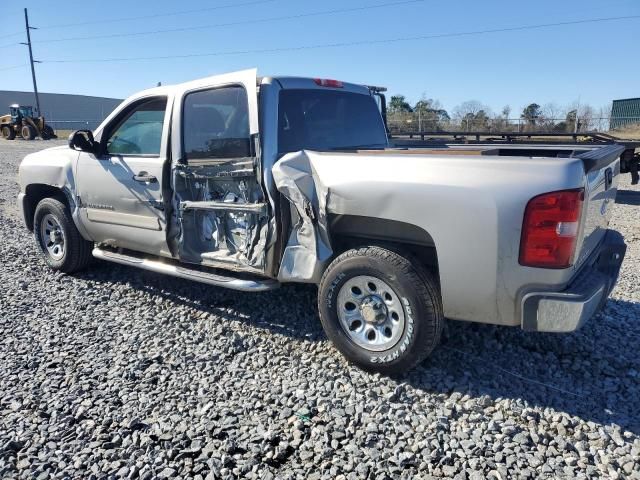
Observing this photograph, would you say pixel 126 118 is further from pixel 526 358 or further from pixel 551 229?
pixel 526 358

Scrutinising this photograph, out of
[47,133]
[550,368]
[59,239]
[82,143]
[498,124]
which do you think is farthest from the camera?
[47,133]

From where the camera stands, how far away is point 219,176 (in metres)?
4.02

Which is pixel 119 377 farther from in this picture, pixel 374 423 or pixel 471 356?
pixel 471 356

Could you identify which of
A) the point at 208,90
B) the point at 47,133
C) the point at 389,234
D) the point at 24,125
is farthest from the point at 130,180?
the point at 24,125

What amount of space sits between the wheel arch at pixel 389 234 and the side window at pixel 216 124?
3.05 ft

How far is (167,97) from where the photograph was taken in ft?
14.6

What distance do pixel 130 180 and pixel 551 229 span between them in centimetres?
355

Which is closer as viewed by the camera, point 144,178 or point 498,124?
point 144,178

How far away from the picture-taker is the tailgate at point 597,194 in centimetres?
284

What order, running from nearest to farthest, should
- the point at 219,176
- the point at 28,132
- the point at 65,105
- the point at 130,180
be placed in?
the point at 219,176, the point at 130,180, the point at 28,132, the point at 65,105

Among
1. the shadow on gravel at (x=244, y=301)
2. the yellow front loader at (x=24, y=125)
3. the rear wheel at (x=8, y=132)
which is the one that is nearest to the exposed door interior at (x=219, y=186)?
the shadow on gravel at (x=244, y=301)

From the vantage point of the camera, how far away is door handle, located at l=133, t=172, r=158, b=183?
4414 mm

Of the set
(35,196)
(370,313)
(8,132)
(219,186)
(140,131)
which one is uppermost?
(8,132)

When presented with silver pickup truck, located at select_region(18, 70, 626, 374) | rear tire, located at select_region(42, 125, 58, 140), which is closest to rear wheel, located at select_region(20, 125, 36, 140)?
rear tire, located at select_region(42, 125, 58, 140)
